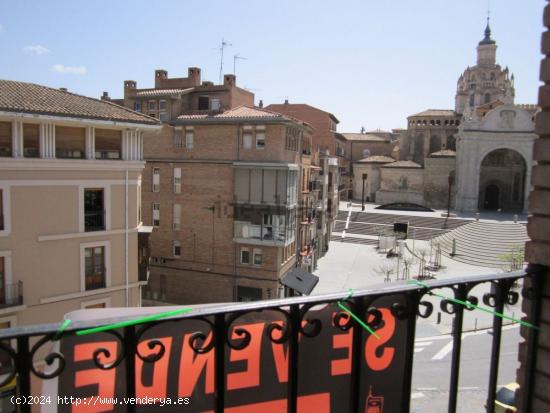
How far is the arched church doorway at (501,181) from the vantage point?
57781 millimetres

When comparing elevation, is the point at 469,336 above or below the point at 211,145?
below

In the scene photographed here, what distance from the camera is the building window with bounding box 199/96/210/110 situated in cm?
3192

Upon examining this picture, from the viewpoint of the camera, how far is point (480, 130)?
2085 inches

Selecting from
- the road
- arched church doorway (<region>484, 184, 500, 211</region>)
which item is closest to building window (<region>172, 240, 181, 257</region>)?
the road

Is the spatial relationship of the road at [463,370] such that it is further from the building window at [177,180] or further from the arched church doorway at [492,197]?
the arched church doorway at [492,197]

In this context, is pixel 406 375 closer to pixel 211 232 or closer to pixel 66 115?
pixel 66 115

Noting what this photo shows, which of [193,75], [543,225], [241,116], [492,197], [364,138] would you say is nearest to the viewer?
[543,225]

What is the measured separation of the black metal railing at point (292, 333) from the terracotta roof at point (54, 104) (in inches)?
575

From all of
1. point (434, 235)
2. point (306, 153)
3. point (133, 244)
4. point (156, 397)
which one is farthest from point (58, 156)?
point (434, 235)

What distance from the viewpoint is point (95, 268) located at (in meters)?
17.1

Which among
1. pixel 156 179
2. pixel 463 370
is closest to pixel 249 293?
pixel 156 179

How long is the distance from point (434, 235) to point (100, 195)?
36.5m

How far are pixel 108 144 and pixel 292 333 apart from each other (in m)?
16.6

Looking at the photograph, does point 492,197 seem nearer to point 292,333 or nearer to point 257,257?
point 257,257
